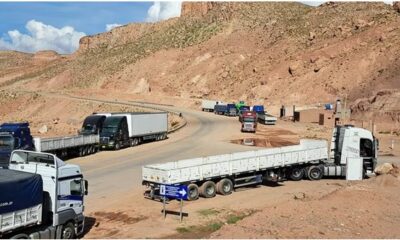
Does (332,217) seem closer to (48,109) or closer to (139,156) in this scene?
(139,156)

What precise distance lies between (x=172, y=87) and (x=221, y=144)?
60.9 meters

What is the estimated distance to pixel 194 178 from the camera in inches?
1017

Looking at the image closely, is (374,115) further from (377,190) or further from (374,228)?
(374,228)

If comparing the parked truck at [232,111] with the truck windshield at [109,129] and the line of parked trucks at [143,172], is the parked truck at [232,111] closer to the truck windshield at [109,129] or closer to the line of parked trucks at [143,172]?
the line of parked trucks at [143,172]

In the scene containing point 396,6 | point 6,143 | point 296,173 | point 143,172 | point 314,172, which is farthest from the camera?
point 396,6

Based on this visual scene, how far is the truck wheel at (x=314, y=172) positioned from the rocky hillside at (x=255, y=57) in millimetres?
44159

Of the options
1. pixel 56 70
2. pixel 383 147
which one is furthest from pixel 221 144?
pixel 56 70

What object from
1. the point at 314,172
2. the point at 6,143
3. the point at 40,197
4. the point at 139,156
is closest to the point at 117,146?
the point at 139,156

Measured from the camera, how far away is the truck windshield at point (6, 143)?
3231 centimetres

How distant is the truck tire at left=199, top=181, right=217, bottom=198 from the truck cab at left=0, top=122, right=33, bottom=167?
12635 millimetres

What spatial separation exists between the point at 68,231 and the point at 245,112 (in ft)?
142

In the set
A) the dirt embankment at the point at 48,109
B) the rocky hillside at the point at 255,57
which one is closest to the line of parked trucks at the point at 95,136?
the dirt embankment at the point at 48,109

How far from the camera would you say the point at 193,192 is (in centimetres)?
2583

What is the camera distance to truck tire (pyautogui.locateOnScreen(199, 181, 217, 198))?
26.3 metres
